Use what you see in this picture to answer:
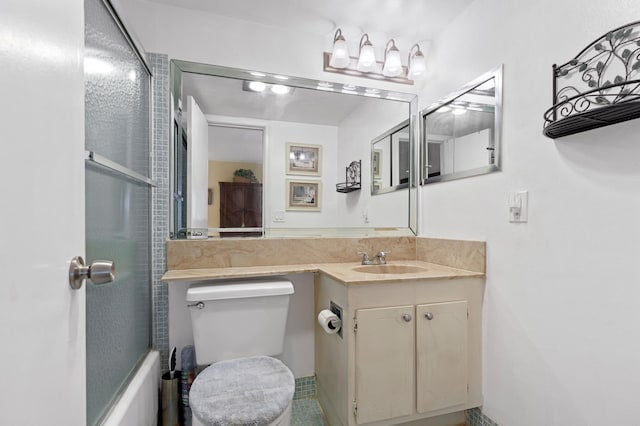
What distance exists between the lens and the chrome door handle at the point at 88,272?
57 centimetres

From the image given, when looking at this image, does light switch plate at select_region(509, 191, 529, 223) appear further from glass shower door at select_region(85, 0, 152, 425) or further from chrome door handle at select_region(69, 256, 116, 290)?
glass shower door at select_region(85, 0, 152, 425)

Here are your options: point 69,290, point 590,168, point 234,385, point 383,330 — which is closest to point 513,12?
point 590,168

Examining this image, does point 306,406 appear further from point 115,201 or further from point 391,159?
point 391,159

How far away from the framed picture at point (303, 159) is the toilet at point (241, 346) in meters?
0.66

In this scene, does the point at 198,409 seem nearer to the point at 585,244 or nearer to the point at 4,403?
the point at 4,403

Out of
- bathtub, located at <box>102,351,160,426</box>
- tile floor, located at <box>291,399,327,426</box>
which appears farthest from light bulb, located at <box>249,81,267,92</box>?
tile floor, located at <box>291,399,327,426</box>

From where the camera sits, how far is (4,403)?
15.6 inches

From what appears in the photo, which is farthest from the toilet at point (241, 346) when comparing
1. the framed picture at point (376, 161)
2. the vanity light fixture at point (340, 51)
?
the vanity light fixture at point (340, 51)

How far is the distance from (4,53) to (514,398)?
1829 millimetres

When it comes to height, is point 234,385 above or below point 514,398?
above

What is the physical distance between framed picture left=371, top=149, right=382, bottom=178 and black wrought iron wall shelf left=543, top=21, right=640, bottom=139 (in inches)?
38.1

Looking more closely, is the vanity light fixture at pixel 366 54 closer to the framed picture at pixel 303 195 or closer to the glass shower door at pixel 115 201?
the framed picture at pixel 303 195

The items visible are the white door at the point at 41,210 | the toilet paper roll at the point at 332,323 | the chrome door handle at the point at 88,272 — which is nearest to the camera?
the white door at the point at 41,210

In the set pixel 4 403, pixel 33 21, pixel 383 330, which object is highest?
pixel 33 21
